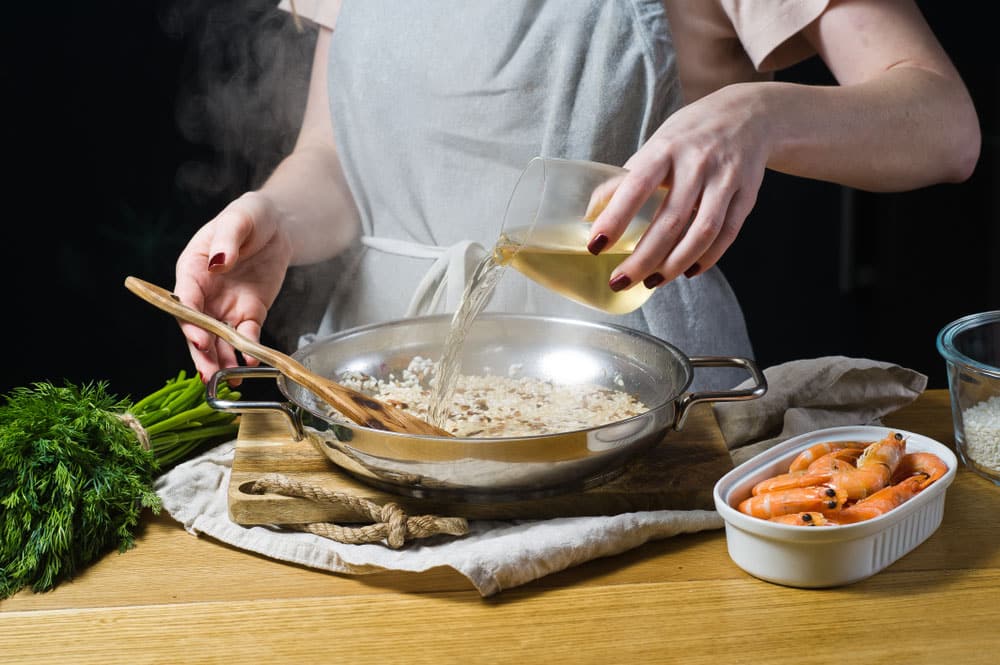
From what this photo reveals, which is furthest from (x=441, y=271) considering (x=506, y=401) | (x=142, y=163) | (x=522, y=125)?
(x=142, y=163)

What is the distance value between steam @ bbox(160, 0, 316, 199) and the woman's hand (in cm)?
114

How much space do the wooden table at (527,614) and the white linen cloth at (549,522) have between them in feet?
0.06

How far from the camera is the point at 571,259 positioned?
0.95 metres

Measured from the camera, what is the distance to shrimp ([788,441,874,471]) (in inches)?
36.4

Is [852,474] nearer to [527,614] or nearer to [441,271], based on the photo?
[527,614]

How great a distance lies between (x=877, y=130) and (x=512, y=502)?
2.17 ft

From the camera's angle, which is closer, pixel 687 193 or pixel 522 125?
pixel 687 193

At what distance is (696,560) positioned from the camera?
0.90m

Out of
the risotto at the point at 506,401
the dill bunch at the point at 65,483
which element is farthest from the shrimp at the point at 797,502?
the dill bunch at the point at 65,483

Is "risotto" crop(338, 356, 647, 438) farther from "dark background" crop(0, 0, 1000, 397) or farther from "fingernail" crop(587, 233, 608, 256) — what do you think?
"dark background" crop(0, 0, 1000, 397)

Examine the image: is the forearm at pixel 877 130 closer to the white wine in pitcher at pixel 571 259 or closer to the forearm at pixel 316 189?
the white wine in pitcher at pixel 571 259

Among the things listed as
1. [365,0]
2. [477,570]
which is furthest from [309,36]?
[477,570]

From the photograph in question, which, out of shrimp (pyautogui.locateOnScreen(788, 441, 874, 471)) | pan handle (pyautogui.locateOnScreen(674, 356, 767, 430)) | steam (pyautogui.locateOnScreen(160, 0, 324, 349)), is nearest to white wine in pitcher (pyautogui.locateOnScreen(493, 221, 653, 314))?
pan handle (pyautogui.locateOnScreen(674, 356, 767, 430))

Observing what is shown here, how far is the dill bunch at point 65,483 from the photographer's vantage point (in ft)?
2.87
